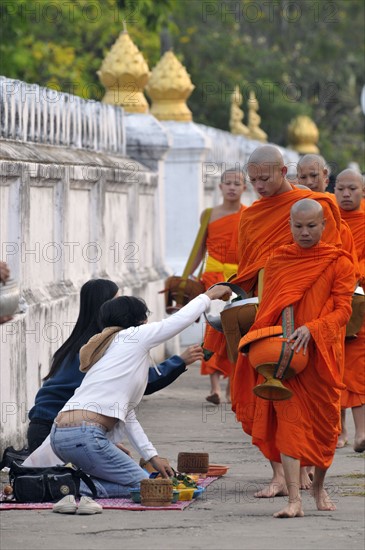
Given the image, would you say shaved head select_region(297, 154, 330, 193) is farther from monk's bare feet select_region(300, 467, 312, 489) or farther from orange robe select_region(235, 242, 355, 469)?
monk's bare feet select_region(300, 467, 312, 489)

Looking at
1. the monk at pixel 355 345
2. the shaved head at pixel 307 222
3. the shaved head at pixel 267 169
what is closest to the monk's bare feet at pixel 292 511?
the shaved head at pixel 307 222

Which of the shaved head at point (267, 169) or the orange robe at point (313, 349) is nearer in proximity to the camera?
the orange robe at point (313, 349)

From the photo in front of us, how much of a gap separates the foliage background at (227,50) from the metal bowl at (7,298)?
39.7ft

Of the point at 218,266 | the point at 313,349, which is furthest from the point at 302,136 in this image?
the point at 313,349

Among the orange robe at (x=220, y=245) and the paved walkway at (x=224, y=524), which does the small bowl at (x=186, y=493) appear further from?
the orange robe at (x=220, y=245)

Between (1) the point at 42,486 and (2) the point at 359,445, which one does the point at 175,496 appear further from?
(2) the point at 359,445

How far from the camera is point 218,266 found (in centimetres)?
1198

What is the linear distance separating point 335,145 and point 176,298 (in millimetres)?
31276

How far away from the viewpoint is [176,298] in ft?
38.1

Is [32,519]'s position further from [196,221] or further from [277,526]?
[196,221]

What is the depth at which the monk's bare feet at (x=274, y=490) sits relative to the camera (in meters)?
7.97

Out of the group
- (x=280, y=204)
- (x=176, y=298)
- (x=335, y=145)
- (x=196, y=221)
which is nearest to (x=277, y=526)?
(x=280, y=204)

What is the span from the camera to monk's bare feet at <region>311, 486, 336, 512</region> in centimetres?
761

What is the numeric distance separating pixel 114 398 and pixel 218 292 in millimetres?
750
